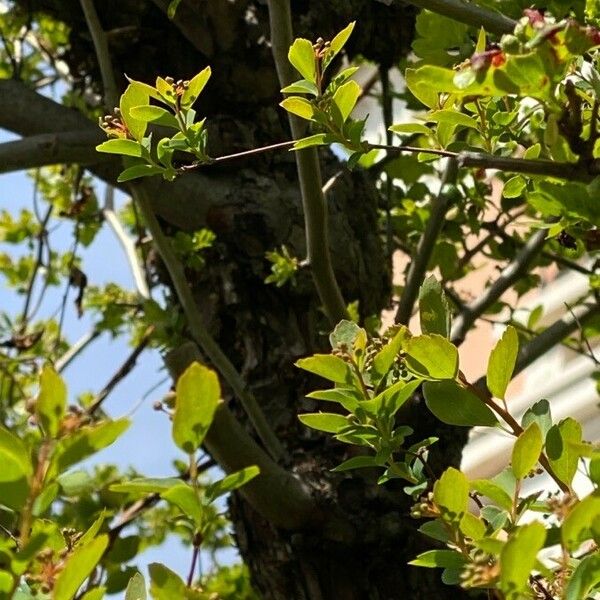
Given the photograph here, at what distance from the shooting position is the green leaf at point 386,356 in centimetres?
67

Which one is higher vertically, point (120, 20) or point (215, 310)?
point (120, 20)

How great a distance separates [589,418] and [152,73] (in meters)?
2.69

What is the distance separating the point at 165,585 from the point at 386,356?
24 cm

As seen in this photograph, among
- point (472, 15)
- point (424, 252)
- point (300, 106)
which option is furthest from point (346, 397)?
point (424, 252)

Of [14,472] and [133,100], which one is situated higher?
[133,100]

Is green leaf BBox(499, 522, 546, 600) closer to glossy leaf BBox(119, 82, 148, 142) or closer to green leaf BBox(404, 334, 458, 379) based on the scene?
green leaf BBox(404, 334, 458, 379)

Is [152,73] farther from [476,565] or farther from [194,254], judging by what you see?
[476,565]

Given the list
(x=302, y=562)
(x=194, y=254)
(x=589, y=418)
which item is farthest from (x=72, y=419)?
(x=589, y=418)

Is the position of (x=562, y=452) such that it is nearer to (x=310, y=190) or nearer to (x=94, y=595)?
(x=94, y=595)

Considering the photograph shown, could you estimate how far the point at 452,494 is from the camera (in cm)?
62

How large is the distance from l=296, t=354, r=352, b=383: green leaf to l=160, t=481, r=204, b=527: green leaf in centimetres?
14

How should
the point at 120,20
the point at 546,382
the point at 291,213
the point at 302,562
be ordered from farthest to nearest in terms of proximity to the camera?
1. the point at 546,382
2. the point at 120,20
3. the point at 291,213
4. the point at 302,562

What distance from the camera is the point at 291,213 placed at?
160cm

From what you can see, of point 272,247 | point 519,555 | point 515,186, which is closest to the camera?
point 519,555
